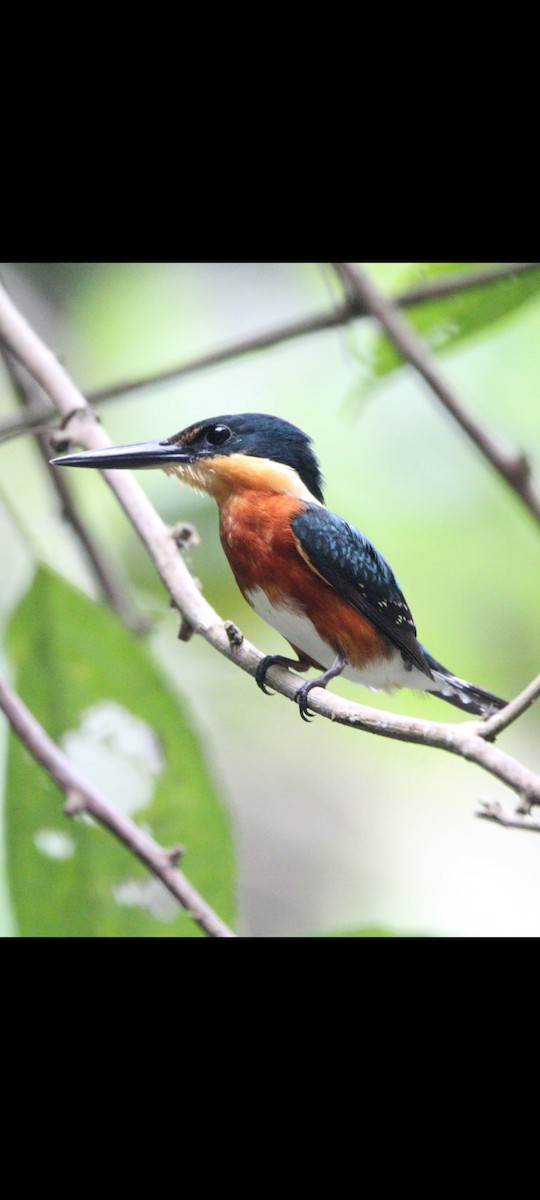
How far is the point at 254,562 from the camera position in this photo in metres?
1.23

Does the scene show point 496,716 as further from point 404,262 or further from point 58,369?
point 404,262

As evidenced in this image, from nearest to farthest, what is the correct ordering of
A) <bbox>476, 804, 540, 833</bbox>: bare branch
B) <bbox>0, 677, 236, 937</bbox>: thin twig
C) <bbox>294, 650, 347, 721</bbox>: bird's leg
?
<bbox>476, 804, 540, 833</bbox>: bare branch, <bbox>294, 650, 347, 721</bbox>: bird's leg, <bbox>0, 677, 236, 937</bbox>: thin twig

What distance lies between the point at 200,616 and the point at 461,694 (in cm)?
32

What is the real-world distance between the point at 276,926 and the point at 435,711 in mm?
768

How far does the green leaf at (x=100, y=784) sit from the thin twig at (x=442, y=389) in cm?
51

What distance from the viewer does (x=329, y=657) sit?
121cm

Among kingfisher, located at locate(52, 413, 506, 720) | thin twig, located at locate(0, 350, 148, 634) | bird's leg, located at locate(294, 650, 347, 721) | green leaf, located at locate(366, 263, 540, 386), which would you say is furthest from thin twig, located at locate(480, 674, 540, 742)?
thin twig, located at locate(0, 350, 148, 634)

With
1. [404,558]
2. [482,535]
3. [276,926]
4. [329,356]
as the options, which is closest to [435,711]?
[404,558]

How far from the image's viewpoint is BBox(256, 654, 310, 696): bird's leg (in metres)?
1.09

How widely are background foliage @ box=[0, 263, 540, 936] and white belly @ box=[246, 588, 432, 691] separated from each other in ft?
0.26

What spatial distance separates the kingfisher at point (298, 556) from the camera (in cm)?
119

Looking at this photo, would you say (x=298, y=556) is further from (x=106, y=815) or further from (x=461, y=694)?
(x=106, y=815)

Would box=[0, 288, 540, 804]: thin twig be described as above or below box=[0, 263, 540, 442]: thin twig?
below

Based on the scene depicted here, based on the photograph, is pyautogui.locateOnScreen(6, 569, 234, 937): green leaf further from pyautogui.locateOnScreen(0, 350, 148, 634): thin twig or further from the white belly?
the white belly
